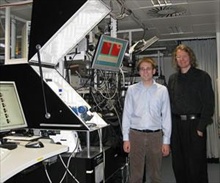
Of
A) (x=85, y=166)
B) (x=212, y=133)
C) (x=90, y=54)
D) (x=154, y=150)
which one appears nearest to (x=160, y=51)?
(x=212, y=133)

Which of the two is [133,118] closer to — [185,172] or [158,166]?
[158,166]

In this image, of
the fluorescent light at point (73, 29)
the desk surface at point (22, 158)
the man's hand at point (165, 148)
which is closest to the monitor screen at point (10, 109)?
the desk surface at point (22, 158)

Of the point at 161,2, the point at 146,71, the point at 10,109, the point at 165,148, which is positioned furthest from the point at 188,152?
the point at 161,2

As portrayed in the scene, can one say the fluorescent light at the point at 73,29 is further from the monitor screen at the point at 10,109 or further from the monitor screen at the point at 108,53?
the monitor screen at the point at 108,53

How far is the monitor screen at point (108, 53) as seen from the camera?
8.72ft

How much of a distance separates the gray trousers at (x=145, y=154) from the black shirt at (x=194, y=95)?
1.23 ft

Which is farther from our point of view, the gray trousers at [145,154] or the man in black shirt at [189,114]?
the man in black shirt at [189,114]

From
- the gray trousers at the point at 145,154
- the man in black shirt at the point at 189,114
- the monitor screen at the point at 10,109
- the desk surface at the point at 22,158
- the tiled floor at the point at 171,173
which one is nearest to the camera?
the desk surface at the point at 22,158

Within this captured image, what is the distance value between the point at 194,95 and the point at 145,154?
0.74m

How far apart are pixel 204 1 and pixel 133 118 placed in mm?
1986

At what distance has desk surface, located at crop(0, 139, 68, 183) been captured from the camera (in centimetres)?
132

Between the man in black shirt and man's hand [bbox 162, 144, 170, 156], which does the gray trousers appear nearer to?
man's hand [bbox 162, 144, 170, 156]

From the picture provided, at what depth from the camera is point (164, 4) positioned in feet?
12.3

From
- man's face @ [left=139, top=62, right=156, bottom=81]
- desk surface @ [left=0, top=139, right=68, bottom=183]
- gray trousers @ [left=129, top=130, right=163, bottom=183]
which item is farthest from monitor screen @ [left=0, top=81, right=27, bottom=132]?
man's face @ [left=139, top=62, right=156, bottom=81]
